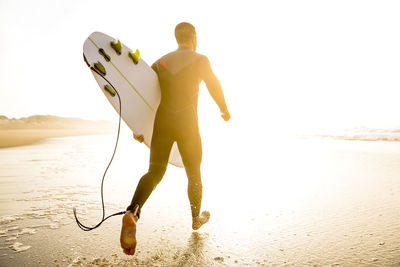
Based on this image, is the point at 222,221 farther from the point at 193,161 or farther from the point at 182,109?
the point at 182,109

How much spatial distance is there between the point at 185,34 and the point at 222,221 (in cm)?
186

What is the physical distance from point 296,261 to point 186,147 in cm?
119

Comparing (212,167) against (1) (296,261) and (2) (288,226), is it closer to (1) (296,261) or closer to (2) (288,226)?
(2) (288,226)

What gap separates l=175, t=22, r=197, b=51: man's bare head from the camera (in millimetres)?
2537

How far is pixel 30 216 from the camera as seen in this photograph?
9.50ft

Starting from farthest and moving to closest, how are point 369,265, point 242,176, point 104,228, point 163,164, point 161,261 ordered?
point 242,176, point 104,228, point 163,164, point 161,261, point 369,265

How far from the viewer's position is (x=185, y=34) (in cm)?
254

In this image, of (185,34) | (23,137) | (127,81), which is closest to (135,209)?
(127,81)

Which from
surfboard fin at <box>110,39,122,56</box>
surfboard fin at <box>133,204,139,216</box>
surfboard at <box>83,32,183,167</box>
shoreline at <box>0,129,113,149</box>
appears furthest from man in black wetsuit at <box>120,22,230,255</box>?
shoreline at <box>0,129,113,149</box>

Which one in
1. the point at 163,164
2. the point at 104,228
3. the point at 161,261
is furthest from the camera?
the point at 104,228

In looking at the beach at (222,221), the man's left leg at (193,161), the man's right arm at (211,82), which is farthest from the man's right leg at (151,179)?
the man's right arm at (211,82)

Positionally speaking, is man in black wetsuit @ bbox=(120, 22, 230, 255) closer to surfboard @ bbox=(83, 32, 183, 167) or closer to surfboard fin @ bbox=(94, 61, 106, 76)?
surfboard @ bbox=(83, 32, 183, 167)

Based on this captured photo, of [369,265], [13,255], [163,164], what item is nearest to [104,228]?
[13,255]

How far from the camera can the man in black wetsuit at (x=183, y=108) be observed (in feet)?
7.57
